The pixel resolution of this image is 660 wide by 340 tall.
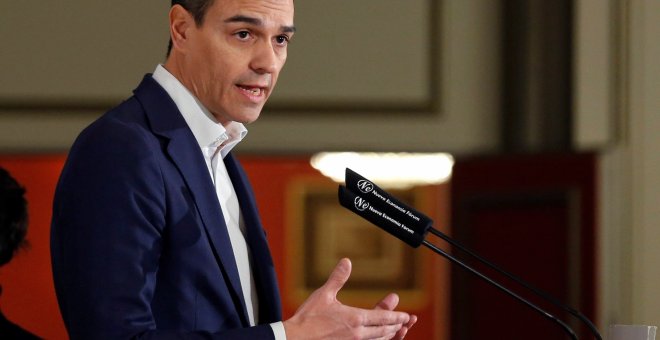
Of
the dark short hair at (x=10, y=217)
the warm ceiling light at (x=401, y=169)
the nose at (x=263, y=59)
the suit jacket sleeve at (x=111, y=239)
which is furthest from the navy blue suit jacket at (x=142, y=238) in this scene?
the warm ceiling light at (x=401, y=169)

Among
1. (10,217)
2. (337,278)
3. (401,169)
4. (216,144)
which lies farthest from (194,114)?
(401,169)

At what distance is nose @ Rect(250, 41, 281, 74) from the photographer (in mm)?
1316

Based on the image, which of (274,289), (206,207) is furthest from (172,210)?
(274,289)

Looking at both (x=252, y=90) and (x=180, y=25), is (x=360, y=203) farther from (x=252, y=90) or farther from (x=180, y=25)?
(x=180, y=25)

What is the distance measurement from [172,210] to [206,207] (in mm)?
51

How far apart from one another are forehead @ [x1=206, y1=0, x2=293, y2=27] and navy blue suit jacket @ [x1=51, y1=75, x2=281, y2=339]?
0.41 ft

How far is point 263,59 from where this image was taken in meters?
1.32

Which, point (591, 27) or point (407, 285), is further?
point (407, 285)

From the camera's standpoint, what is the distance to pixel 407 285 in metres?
5.09

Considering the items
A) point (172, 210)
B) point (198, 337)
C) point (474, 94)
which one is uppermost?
point (474, 94)

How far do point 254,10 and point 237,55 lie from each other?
54mm

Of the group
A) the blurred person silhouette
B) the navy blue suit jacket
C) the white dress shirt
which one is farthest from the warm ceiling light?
the navy blue suit jacket

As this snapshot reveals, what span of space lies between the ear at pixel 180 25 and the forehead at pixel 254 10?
1.4 inches

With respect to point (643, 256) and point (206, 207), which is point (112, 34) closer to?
point (643, 256)
